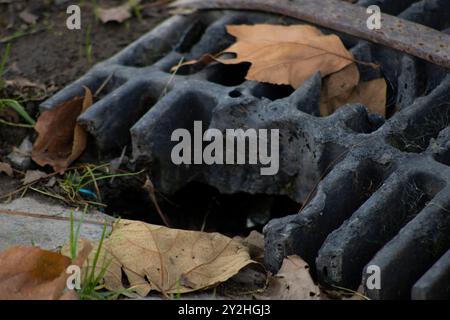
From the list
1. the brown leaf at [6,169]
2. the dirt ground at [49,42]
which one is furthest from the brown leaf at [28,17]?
the brown leaf at [6,169]

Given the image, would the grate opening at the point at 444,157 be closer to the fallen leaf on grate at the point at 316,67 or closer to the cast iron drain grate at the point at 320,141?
the cast iron drain grate at the point at 320,141

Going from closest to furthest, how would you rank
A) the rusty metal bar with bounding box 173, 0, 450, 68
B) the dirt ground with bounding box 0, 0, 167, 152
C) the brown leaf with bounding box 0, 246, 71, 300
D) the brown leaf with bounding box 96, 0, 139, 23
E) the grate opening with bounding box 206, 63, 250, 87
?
1. the brown leaf with bounding box 0, 246, 71, 300
2. the rusty metal bar with bounding box 173, 0, 450, 68
3. the grate opening with bounding box 206, 63, 250, 87
4. the dirt ground with bounding box 0, 0, 167, 152
5. the brown leaf with bounding box 96, 0, 139, 23

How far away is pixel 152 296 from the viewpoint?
6.68 ft

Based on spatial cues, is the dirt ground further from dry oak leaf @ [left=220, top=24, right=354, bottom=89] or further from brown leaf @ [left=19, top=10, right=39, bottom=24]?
dry oak leaf @ [left=220, top=24, right=354, bottom=89]

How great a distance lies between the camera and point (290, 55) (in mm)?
2613

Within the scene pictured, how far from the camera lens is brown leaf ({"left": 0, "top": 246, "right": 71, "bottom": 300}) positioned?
196 centimetres

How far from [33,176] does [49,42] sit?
2.58ft

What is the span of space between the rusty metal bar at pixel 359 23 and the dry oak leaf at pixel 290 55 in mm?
62

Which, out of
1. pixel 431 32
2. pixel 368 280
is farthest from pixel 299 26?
pixel 368 280

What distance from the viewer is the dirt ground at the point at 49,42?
290 centimetres

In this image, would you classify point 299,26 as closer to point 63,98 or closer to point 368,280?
point 63,98

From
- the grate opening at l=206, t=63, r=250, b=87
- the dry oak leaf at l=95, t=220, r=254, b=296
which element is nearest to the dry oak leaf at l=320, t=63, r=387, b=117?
the grate opening at l=206, t=63, r=250, b=87

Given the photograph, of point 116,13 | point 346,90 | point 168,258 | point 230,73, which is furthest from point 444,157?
point 116,13

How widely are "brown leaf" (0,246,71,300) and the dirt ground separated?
799 mm
